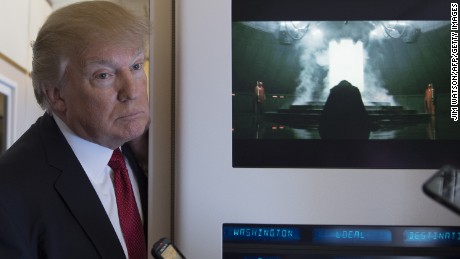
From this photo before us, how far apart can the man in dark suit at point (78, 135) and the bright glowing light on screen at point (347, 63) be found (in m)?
0.46

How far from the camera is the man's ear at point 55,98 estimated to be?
115 centimetres

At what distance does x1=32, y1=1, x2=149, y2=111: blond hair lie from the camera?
1062 mm

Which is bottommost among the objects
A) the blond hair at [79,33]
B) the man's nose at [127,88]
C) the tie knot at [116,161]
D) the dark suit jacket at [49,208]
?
the dark suit jacket at [49,208]

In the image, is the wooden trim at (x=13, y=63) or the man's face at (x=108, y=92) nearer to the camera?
the man's face at (x=108, y=92)

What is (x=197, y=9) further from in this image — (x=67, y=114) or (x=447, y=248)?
(x=447, y=248)

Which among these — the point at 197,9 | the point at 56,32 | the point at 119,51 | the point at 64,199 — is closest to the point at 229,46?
the point at 197,9

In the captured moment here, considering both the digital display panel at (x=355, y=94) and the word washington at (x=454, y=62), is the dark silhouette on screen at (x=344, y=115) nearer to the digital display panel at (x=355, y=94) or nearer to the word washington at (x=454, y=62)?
the digital display panel at (x=355, y=94)

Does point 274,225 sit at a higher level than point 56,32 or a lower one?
lower

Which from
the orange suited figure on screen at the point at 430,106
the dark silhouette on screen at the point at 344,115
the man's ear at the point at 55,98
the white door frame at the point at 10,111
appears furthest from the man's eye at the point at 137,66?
the white door frame at the point at 10,111

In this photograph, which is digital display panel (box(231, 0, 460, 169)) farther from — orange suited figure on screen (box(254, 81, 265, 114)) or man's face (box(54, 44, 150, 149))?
man's face (box(54, 44, 150, 149))

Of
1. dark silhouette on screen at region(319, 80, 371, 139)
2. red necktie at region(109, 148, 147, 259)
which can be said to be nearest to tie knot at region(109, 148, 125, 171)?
red necktie at region(109, 148, 147, 259)

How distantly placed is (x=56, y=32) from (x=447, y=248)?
1053 millimetres

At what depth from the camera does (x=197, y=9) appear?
1.11 metres

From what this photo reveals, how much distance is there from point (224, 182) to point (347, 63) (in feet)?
1.33
